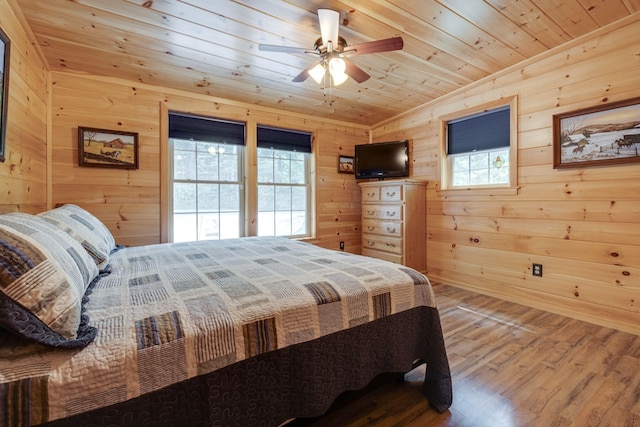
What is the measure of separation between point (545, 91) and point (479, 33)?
3.18ft

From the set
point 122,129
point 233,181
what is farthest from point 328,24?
point 122,129

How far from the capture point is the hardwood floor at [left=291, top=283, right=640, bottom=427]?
1.35m

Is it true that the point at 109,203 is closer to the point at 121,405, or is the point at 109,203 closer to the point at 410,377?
the point at 121,405

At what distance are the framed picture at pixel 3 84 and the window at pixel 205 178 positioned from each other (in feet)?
4.94

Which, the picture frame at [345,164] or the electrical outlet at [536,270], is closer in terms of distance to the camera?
the electrical outlet at [536,270]

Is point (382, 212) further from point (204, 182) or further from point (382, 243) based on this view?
point (204, 182)

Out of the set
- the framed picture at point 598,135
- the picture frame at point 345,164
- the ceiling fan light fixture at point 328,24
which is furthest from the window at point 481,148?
the ceiling fan light fixture at point 328,24

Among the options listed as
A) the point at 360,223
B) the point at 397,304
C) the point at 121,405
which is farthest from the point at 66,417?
the point at 360,223

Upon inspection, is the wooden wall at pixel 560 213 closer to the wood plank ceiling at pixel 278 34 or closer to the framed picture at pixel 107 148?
the wood plank ceiling at pixel 278 34

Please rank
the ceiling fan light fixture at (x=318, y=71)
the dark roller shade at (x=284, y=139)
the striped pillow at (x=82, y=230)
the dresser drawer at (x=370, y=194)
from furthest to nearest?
1. the dresser drawer at (x=370, y=194)
2. the dark roller shade at (x=284, y=139)
3. the ceiling fan light fixture at (x=318, y=71)
4. the striped pillow at (x=82, y=230)

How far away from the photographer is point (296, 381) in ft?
3.44

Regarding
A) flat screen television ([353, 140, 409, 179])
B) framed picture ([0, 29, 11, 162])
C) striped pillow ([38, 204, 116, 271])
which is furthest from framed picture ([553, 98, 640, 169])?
framed picture ([0, 29, 11, 162])

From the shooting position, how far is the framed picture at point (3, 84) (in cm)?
159

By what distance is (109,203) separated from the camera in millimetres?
2840
